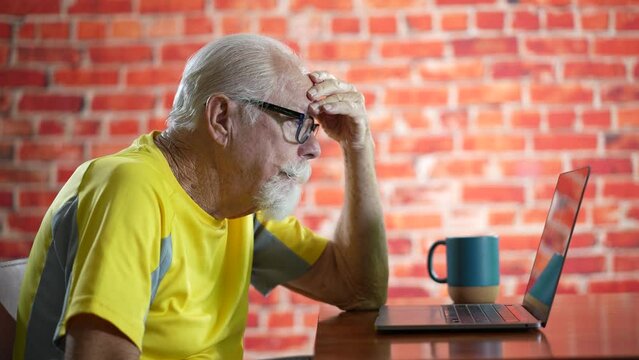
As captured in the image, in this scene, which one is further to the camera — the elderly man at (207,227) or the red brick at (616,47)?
the red brick at (616,47)

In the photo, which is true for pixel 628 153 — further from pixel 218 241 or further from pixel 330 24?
pixel 218 241

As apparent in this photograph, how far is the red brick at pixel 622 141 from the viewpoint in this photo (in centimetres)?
246

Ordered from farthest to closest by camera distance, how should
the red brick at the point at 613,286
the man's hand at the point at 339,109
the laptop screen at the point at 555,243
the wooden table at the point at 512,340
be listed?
the red brick at the point at 613,286 → the man's hand at the point at 339,109 → the laptop screen at the point at 555,243 → the wooden table at the point at 512,340

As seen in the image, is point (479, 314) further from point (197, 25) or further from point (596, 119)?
point (197, 25)

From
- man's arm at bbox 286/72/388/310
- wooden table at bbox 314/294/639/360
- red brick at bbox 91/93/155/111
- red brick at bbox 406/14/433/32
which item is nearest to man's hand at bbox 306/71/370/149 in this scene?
man's arm at bbox 286/72/388/310

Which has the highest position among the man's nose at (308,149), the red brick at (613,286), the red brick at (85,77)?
the red brick at (85,77)

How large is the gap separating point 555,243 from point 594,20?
142 centimetres

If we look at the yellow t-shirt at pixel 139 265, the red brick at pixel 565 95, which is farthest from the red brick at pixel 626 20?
the yellow t-shirt at pixel 139 265

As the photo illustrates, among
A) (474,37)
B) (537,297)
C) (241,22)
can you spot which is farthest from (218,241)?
(474,37)

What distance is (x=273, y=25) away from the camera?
97.3 inches

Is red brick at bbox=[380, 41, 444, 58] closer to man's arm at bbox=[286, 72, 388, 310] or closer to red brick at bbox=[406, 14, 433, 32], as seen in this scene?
red brick at bbox=[406, 14, 433, 32]

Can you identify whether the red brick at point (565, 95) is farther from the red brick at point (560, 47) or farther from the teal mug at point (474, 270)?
the teal mug at point (474, 270)

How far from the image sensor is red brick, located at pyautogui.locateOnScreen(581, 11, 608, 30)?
247cm

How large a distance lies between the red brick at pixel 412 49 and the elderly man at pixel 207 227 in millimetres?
790
